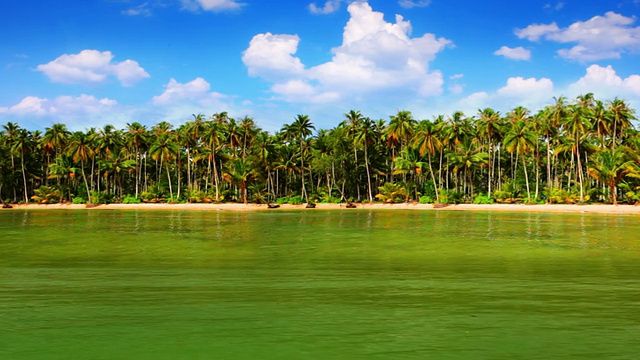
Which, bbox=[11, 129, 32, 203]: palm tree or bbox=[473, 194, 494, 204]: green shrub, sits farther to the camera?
bbox=[11, 129, 32, 203]: palm tree

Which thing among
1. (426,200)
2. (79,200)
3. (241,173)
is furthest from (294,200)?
(79,200)

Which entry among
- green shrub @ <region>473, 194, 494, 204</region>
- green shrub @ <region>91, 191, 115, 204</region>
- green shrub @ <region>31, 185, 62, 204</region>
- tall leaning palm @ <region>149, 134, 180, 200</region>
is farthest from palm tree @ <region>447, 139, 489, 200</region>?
green shrub @ <region>31, 185, 62, 204</region>

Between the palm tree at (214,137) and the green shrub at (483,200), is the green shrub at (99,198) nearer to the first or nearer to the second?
the palm tree at (214,137)

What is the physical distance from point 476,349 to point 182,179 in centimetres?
10351

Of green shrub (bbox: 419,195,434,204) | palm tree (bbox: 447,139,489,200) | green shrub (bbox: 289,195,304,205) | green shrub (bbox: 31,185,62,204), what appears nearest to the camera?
palm tree (bbox: 447,139,489,200)

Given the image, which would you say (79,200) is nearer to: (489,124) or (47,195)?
(47,195)

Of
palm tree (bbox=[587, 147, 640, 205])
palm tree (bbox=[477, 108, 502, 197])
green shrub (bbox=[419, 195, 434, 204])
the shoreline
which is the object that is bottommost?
the shoreline

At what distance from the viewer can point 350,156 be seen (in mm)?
85062

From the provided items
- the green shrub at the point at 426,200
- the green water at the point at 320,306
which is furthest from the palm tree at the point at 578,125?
the green water at the point at 320,306

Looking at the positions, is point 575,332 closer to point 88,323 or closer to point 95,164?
point 88,323

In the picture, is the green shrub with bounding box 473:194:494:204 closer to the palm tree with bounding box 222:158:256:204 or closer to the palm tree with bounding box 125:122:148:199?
the palm tree with bounding box 222:158:256:204

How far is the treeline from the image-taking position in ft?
237

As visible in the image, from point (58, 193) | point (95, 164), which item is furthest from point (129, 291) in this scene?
point (95, 164)

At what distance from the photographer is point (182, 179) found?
343ft
